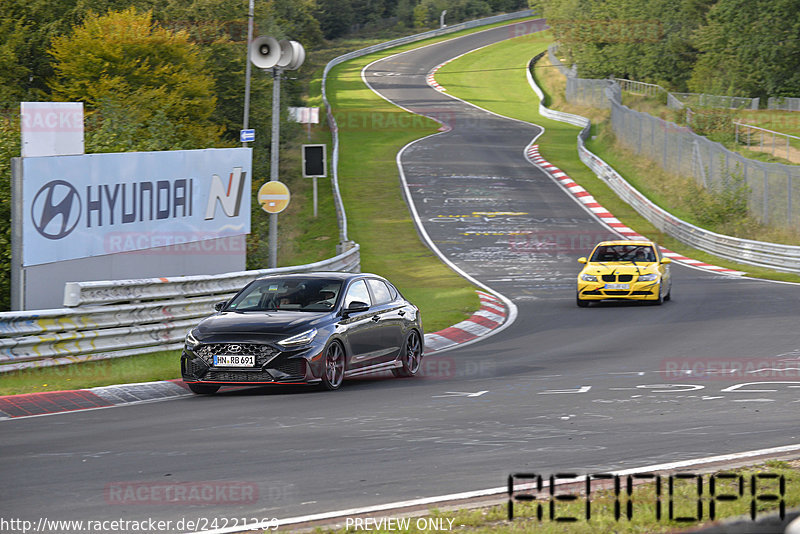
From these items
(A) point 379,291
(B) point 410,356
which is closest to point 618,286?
(B) point 410,356

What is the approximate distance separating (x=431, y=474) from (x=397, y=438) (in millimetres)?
1675

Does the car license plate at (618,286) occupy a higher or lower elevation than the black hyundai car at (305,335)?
lower

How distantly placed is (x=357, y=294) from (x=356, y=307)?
575 millimetres

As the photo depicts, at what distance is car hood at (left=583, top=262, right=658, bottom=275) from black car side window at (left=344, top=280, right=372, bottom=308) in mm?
11278

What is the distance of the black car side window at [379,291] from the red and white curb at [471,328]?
3.11 metres

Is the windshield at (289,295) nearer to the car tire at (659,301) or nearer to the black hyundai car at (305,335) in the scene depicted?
the black hyundai car at (305,335)

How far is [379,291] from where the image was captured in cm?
1529

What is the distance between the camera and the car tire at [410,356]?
1525cm

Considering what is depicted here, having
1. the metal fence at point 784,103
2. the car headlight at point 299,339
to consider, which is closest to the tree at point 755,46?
the metal fence at point 784,103

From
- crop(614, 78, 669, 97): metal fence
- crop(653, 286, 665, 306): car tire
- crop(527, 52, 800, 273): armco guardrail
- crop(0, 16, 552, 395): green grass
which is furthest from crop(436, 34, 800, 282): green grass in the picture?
crop(0, 16, 552, 395): green grass

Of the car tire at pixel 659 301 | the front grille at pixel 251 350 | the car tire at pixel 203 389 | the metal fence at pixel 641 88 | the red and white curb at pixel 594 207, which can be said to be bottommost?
the red and white curb at pixel 594 207

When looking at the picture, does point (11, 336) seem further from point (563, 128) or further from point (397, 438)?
point (563, 128)

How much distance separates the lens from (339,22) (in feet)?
420

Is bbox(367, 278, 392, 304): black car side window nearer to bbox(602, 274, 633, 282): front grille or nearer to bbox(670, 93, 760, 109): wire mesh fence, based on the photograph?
bbox(602, 274, 633, 282): front grille
